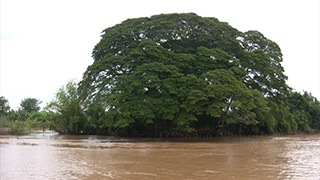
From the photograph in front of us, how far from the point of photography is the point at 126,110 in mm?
18688

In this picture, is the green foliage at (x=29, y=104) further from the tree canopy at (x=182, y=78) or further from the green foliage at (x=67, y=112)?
the tree canopy at (x=182, y=78)

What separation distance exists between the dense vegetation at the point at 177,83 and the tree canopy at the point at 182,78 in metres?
0.07

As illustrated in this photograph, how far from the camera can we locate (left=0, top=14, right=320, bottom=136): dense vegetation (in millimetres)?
19031

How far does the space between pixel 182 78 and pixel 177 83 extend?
675 mm

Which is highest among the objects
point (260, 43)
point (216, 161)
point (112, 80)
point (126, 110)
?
point (260, 43)

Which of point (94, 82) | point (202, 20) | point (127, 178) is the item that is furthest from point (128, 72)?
point (127, 178)

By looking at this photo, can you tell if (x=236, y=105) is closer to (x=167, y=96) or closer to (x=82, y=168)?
(x=167, y=96)

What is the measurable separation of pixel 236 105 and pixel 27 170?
14.0m

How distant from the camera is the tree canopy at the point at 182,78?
1895cm

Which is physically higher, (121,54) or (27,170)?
(121,54)

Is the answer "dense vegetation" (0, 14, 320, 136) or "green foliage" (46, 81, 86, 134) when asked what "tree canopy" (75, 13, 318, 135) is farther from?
"green foliage" (46, 81, 86, 134)

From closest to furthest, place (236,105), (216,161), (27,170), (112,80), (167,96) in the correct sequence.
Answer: (27,170) → (216,161) → (236,105) → (167,96) → (112,80)

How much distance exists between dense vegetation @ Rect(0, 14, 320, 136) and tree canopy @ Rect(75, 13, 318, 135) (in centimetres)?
7

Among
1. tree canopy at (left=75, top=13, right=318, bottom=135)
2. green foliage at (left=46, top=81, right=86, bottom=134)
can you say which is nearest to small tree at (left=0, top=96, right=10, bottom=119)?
green foliage at (left=46, top=81, right=86, bottom=134)
